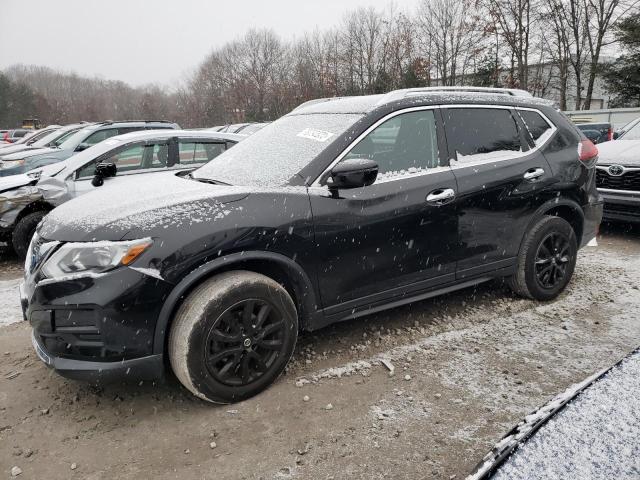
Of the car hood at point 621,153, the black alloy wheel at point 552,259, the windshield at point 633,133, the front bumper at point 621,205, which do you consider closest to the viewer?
the black alloy wheel at point 552,259

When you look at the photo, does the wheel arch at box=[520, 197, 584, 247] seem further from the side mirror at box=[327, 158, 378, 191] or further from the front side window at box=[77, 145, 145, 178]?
the front side window at box=[77, 145, 145, 178]

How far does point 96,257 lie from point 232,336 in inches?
32.6

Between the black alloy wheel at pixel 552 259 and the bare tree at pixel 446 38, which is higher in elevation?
the bare tree at pixel 446 38

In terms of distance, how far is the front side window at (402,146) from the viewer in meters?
3.18

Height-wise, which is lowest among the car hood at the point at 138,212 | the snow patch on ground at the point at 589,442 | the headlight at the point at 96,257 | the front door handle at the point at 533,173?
the snow patch on ground at the point at 589,442

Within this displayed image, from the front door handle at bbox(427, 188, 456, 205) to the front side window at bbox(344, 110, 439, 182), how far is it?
19 cm

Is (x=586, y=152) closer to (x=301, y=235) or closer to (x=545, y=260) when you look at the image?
(x=545, y=260)

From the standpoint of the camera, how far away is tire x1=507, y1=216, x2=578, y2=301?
3.92 metres

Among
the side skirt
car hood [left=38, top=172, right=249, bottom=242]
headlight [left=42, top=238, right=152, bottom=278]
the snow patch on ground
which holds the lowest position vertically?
the side skirt

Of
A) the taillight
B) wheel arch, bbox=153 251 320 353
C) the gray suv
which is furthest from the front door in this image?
the gray suv

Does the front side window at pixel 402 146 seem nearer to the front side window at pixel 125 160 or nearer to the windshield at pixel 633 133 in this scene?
the front side window at pixel 125 160

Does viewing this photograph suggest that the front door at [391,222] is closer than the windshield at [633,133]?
Yes

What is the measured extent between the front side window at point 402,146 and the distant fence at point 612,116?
25.0 m

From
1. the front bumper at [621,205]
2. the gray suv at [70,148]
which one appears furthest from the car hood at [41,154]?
the front bumper at [621,205]
